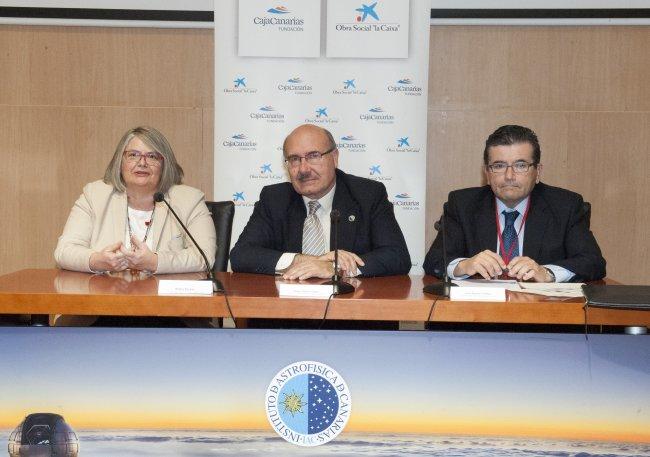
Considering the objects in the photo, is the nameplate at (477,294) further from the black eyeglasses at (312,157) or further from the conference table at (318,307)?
the black eyeglasses at (312,157)

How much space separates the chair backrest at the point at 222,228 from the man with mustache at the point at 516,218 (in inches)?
33.9

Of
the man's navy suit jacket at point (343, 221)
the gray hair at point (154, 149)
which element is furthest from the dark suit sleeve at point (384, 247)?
the gray hair at point (154, 149)

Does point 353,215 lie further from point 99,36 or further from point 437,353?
point 99,36

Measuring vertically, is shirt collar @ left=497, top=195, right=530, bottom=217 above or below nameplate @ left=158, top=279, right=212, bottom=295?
above

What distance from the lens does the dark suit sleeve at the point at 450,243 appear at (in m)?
2.97

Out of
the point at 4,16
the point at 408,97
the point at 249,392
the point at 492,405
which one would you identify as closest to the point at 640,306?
the point at 492,405

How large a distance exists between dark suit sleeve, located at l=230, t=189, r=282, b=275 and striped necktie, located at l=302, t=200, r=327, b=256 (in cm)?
13

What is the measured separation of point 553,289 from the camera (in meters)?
2.44

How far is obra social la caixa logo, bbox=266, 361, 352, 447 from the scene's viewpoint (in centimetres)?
222

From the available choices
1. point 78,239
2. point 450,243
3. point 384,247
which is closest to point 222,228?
point 78,239

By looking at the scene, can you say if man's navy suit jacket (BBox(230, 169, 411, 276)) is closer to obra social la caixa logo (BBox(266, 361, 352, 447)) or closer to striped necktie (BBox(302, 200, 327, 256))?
striped necktie (BBox(302, 200, 327, 256))

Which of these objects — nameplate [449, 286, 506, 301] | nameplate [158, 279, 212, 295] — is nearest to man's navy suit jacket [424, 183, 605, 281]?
nameplate [449, 286, 506, 301]

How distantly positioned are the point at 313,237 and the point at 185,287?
37.4 inches

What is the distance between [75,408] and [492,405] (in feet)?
3.93
